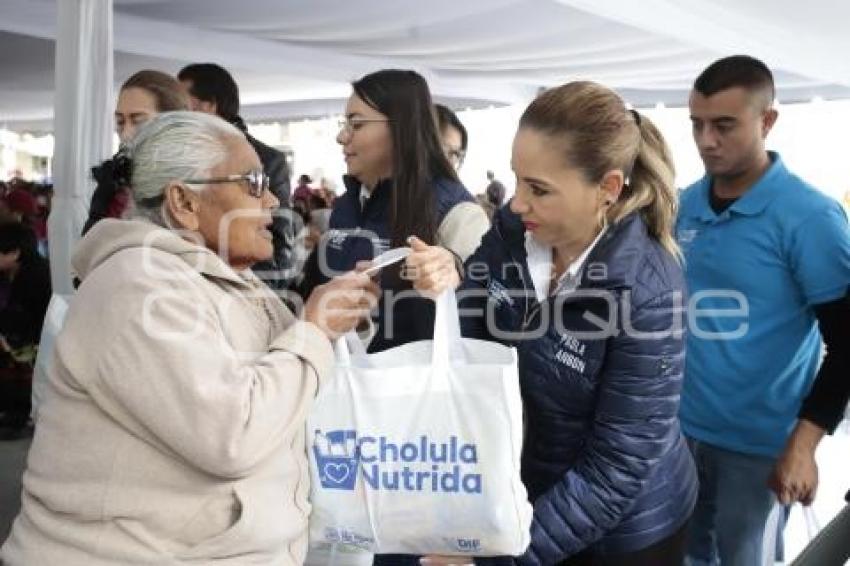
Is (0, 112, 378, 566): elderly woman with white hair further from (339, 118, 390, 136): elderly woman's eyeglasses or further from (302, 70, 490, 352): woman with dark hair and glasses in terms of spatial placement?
(339, 118, 390, 136): elderly woman's eyeglasses

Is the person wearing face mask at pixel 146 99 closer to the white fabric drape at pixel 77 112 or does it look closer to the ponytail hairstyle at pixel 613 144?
the white fabric drape at pixel 77 112

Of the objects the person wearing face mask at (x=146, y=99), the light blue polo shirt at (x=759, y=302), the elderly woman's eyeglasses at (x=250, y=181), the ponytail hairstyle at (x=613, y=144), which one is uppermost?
the person wearing face mask at (x=146, y=99)

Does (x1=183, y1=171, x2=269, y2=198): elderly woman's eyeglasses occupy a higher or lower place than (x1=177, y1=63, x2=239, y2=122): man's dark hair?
lower

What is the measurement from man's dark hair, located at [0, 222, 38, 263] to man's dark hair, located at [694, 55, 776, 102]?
4.46m

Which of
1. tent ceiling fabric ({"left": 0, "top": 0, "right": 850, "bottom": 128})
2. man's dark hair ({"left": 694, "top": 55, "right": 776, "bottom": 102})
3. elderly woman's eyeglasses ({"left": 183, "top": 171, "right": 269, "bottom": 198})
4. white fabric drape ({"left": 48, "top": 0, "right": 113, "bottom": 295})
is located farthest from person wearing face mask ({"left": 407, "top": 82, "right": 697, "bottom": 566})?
tent ceiling fabric ({"left": 0, "top": 0, "right": 850, "bottom": 128})

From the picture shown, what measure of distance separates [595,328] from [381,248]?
90 cm

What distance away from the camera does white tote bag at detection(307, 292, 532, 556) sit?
1334mm

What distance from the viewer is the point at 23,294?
5.28m

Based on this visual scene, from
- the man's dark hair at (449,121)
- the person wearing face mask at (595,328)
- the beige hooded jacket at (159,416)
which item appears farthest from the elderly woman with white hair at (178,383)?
the man's dark hair at (449,121)

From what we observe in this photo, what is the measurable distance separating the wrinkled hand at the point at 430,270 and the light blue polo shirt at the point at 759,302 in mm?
944

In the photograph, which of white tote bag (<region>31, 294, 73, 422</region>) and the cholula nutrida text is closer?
the cholula nutrida text

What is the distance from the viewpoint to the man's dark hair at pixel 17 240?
5.25 metres

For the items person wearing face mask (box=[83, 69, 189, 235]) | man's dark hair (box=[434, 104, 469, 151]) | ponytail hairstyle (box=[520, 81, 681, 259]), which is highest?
man's dark hair (box=[434, 104, 469, 151])

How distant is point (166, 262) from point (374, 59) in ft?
31.5
